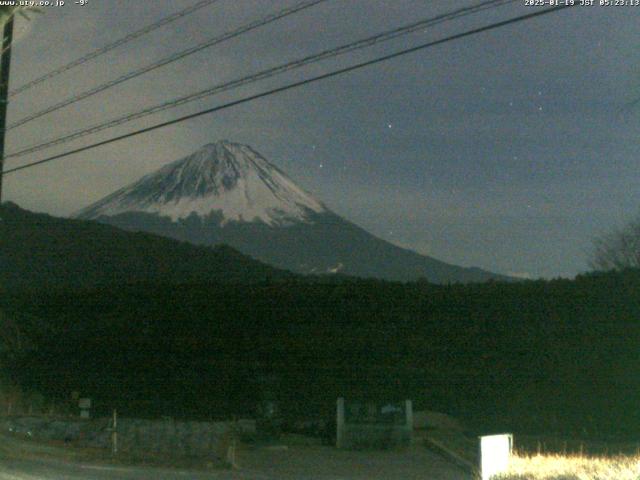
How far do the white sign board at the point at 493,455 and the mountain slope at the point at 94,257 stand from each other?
30.1 metres

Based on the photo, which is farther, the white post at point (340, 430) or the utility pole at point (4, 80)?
the white post at point (340, 430)

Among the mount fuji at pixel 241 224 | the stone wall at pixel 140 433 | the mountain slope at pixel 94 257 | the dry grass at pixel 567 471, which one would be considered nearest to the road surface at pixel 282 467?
the stone wall at pixel 140 433

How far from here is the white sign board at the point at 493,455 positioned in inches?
364

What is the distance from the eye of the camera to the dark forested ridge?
25.2 m

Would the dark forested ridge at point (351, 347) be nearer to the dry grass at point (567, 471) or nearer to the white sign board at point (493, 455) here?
the dry grass at point (567, 471)

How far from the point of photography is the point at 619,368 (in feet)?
81.3

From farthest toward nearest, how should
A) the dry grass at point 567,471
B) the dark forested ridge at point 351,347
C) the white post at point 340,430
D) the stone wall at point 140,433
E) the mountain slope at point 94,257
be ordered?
the mountain slope at point 94,257 < the dark forested ridge at point 351,347 < the white post at point 340,430 < the stone wall at point 140,433 < the dry grass at point 567,471

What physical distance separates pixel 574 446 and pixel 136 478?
1102 cm

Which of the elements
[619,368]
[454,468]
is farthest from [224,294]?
[454,468]

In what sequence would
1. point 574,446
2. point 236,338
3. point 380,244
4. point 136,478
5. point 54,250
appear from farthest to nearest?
point 380,244 → point 54,250 → point 236,338 → point 574,446 → point 136,478

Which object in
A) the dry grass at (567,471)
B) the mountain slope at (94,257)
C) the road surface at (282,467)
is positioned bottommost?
the road surface at (282,467)

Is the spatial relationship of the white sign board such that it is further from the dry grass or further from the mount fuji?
the mount fuji

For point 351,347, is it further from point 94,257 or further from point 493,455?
point 94,257

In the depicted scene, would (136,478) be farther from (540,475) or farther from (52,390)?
(52,390)
